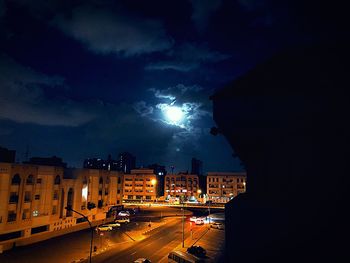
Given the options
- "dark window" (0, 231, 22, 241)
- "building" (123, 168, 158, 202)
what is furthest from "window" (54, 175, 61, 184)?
"building" (123, 168, 158, 202)

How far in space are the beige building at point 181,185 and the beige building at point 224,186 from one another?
25.6 feet

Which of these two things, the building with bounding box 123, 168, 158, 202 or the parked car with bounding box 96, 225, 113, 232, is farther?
the building with bounding box 123, 168, 158, 202

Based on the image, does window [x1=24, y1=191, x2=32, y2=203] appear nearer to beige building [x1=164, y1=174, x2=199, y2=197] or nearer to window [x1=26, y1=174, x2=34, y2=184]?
window [x1=26, y1=174, x2=34, y2=184]

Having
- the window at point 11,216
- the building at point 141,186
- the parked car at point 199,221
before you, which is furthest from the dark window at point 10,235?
the building at point 141,186

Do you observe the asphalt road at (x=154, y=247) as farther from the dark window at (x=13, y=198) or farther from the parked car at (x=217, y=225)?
the dark window at (x=13, y=198)

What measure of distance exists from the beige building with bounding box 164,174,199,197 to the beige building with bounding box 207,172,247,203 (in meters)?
7.80

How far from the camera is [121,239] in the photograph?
50531 millimetres

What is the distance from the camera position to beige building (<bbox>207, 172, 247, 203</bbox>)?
126 meters

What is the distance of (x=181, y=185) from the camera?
13450 centimetres

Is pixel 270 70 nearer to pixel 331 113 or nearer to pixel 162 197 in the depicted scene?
pixel 331 113

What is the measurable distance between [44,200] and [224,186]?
93913 millimetres

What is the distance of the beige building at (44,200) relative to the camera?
4159 centimetres

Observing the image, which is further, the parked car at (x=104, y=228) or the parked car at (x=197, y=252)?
the parked car at (x=104, y=228)

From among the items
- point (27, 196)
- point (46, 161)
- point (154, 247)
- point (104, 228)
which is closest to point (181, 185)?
point (46, 161)
